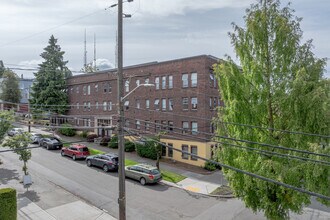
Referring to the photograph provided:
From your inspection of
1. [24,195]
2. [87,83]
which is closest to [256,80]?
[24,195]

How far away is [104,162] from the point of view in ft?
84.0

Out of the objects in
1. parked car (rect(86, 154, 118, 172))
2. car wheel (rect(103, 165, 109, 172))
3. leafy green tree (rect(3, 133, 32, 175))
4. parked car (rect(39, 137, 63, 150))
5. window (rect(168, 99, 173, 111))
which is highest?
window (rect(168, 99, 173, 111))

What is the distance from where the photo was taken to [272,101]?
37.0 feet

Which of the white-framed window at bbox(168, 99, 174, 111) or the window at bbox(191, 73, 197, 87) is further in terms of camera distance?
the white-framed window at bbox(168, 99, 174, 111)

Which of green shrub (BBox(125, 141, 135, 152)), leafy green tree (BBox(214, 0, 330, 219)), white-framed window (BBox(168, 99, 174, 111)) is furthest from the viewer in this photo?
green shrub (BBox(125, 141, 135, 152))

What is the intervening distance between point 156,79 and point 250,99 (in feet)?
71.1

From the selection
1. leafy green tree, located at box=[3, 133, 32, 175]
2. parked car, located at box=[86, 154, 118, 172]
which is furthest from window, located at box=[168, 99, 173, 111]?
leafy green tree, located at box=[3, 133, 32, 175]

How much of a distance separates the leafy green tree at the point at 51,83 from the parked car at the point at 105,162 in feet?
59.9

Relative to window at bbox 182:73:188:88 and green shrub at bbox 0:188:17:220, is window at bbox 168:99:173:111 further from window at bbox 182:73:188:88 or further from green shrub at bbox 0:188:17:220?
green shrub at bbox 0:188:17:220

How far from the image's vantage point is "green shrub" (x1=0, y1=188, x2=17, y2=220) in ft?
45.2

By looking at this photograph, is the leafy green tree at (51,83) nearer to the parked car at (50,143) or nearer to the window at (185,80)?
the parked car at (50,143)

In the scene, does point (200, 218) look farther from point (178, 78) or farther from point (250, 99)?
point (178, 78)

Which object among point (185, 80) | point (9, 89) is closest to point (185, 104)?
point (185, 80)

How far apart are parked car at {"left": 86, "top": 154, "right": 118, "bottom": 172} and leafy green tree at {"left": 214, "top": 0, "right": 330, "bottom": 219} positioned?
15.0m
